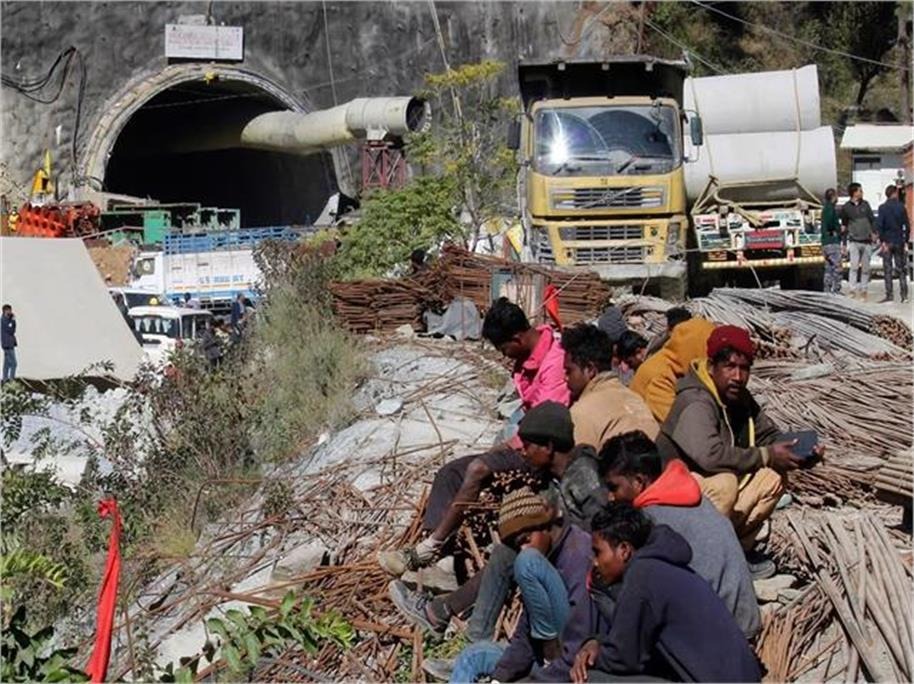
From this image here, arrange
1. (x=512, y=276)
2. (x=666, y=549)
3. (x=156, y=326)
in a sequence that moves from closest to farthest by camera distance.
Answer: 1. (x=666, y=549)
2. (x=512, y=276)
3. (x=156, y=326)

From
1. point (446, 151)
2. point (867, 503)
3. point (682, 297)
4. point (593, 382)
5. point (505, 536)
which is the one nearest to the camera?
point (505, 536)

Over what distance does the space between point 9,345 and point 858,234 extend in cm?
1183

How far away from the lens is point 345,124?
3516 cm

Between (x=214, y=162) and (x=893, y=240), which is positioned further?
(x=214, y=162)

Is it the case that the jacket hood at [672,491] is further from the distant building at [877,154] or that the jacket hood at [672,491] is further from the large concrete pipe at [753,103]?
the distant building at [877,154]

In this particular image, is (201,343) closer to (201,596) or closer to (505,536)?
(201,596)

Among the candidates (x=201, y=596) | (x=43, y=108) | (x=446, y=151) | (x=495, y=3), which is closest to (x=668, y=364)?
(x=201, y=596)

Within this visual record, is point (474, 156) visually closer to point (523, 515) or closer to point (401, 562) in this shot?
point (401, 562)

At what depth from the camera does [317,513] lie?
9633 millimetres

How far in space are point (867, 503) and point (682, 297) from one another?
9.91 meters

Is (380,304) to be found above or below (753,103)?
below

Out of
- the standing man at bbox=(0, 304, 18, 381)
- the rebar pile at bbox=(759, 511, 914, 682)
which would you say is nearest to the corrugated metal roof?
the standing man at bbox=(0, 304, 18, 381)

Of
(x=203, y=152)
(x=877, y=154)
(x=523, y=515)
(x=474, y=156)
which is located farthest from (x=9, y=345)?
(x=203, y=152)

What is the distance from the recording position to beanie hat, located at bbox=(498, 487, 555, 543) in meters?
6.46
